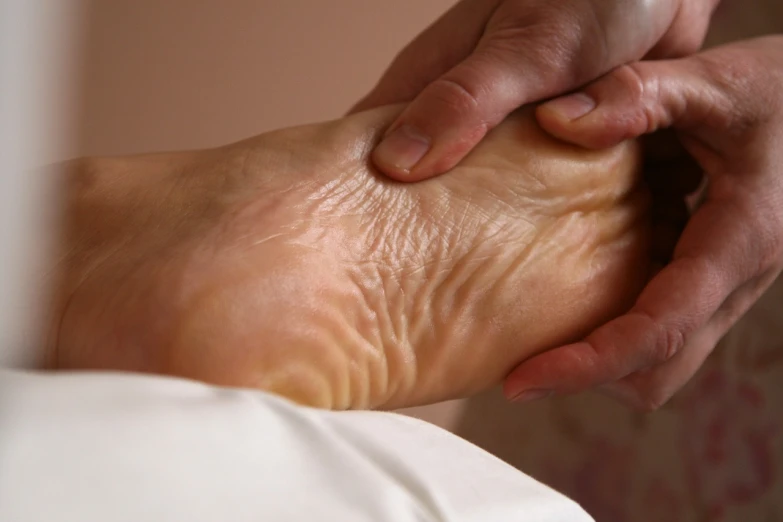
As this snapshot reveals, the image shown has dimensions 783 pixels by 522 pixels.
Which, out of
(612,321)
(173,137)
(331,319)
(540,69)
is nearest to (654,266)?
(612,321)

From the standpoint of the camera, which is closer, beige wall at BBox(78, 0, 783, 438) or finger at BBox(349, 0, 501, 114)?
finger at BBox(349, 0, 501, 114)

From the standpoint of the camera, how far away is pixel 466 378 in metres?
0.64

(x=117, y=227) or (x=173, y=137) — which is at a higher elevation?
(x=117, y=227)

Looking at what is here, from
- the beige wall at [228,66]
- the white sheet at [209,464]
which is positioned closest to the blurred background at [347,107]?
the beige wall at [228,66]

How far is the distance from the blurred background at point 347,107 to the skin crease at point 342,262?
50 cm

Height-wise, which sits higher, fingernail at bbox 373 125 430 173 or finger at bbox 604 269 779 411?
fingernail at bbox 373 125 430 173

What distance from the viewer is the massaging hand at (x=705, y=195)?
67 cm

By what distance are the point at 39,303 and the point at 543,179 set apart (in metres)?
0.39

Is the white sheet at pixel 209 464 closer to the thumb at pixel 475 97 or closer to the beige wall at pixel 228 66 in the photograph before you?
the thumb at pixel 475 97

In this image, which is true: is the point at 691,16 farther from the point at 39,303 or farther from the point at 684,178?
the point at 39,303

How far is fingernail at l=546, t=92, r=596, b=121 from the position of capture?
2.18ft

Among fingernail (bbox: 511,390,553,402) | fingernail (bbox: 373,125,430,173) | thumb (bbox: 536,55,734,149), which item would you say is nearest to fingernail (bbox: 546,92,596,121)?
thumb (bbox: 536,55,734,149)

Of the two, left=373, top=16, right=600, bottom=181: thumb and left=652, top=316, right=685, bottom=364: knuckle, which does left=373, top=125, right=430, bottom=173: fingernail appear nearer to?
left=373, top=16, right=600, bottom=181: thumb

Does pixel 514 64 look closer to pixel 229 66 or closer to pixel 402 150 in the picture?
pixel 402 150
